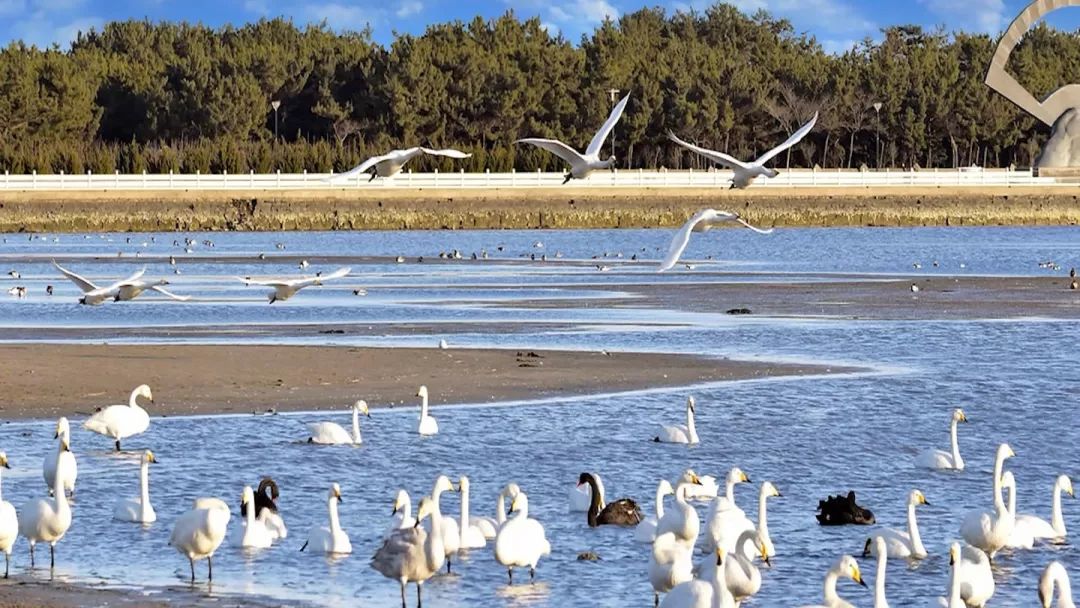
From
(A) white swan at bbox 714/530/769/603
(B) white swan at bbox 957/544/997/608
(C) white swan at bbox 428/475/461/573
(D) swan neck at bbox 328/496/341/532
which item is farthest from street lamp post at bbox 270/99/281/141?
(A) white swan at bbox 714/530/769/603

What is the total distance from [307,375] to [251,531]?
1096cm

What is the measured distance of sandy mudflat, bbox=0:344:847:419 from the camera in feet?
75.0

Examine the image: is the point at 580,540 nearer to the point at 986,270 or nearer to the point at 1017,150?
the point at 986,270

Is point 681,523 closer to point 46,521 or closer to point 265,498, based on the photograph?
point 265,498

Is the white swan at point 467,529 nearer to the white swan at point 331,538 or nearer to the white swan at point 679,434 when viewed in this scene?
the white swan at point 331,538

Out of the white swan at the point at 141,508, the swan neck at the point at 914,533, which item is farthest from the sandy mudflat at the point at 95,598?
the swan neck at the point at 914,533

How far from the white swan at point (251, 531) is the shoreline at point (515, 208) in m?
59.3

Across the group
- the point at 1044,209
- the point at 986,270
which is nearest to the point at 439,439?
the point at 986,270

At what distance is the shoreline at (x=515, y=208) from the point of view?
7306cm

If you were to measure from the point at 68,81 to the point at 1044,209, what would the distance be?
48125 millimetres

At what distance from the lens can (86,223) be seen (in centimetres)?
7250

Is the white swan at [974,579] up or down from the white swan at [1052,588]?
down

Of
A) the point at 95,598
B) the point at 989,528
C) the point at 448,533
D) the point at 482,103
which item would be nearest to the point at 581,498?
the point at 448,533

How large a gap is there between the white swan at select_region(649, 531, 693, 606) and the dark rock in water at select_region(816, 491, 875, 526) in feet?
9.21
